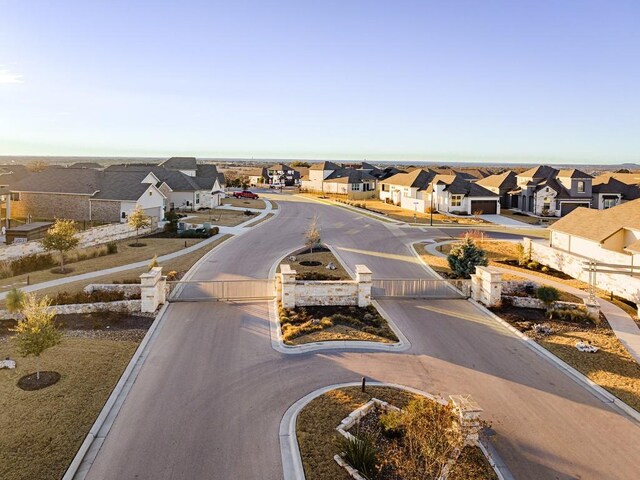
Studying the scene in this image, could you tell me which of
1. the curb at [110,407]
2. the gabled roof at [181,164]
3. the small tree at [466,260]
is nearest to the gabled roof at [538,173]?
the small tree at [466,260]

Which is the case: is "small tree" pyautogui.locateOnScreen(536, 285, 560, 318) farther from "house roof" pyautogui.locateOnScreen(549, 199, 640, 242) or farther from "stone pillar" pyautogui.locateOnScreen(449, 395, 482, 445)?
"stone pillar" pyautogui.locateOnScreen(449, 395, 482, 445)

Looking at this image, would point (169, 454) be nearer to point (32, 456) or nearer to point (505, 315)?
point (32, 456)

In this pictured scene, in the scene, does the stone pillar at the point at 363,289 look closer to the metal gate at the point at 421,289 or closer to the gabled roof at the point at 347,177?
the metal gate at the point at 421,289

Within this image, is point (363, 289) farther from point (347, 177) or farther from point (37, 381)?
point (347, 177)

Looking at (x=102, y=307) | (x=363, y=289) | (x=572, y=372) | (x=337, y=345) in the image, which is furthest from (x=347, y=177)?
(x=572, y=372)

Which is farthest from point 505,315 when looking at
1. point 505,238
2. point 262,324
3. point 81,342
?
point 505,238

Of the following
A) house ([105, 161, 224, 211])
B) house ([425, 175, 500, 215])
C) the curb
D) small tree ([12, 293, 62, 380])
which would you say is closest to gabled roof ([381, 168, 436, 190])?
house ([425, 175, 500, 215])
